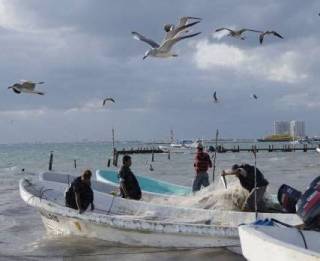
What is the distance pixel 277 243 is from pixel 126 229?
16.7 ft

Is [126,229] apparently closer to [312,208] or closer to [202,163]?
[312,208]

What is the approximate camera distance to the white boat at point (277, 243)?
6.80 m

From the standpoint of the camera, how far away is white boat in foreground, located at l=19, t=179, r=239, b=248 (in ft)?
35.2

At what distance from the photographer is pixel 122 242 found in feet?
39.4

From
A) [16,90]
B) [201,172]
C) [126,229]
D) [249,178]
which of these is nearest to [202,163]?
[201,172]

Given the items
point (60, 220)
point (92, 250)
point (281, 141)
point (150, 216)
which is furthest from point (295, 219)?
point (281, 141)

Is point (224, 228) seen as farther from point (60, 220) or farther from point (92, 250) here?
point (60, 220)

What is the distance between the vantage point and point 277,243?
7164 mm

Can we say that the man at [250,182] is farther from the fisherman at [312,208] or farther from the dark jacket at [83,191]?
the dark jacket at [83,191]

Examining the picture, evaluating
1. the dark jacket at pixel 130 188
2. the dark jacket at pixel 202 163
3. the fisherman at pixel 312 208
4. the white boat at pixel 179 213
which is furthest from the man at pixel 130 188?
the fisherman at pixel 312 208

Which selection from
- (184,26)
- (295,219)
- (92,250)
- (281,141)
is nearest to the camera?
(295,219)

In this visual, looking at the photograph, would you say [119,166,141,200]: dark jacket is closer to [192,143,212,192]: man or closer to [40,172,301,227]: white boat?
[40,172,301,227]: white boat

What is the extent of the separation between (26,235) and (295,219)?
269 inches

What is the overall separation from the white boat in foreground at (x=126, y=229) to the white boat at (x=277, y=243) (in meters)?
2.34
